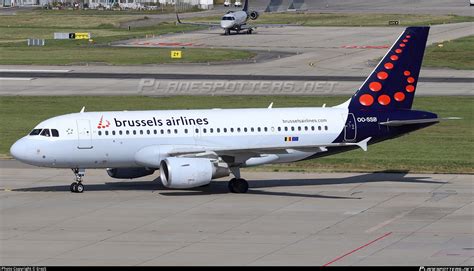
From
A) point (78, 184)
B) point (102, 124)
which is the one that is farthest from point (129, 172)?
point (102, 124)

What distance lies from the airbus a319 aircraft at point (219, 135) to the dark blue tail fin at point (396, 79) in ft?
0.16

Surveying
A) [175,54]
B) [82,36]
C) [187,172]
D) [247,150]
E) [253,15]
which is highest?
[253,15]

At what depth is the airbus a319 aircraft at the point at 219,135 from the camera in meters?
45.8

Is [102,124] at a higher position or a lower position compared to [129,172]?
higher

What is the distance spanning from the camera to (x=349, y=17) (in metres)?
179

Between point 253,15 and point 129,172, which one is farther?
point 253,15

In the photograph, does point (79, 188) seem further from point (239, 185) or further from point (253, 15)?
point (253, 15)

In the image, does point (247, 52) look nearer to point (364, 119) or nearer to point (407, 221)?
point (364, 119)

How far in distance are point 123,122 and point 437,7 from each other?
160 m

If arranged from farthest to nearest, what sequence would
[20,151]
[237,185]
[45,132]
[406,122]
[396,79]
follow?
[396,79] < [406,122] < [237,185] < [45,132] < [20,151]

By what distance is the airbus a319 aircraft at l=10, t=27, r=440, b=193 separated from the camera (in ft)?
150

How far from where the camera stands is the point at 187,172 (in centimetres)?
4450

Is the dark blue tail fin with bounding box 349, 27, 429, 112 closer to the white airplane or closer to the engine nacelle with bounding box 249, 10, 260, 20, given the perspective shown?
the white airplane

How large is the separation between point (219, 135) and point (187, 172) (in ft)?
11.9
